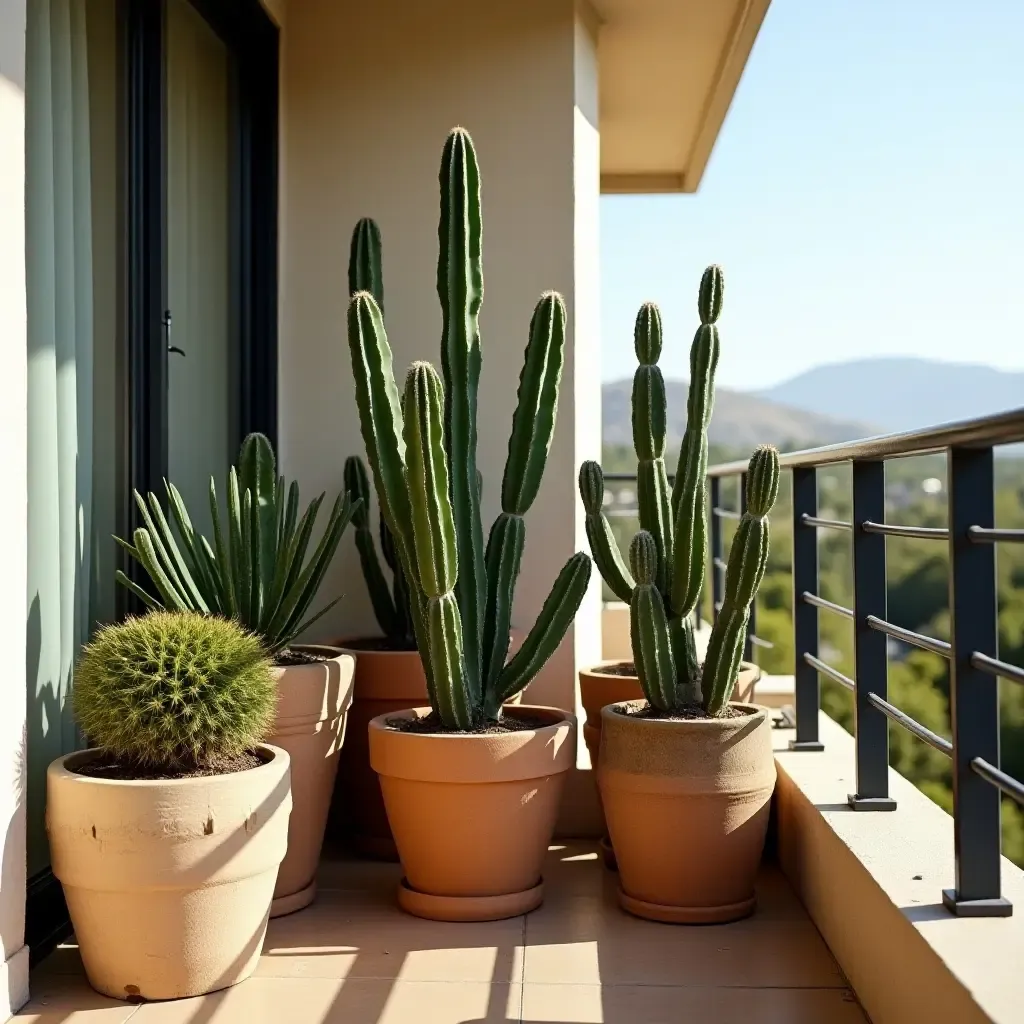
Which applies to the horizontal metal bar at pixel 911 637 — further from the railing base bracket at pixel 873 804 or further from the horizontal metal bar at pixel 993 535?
the railing base bracket at pixel 873 804

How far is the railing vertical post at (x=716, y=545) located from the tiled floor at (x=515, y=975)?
1.66 m

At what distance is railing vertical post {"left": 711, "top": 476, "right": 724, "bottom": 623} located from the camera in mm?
4363

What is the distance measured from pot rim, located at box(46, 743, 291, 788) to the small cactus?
0.05 metres

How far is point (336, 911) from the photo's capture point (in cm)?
279

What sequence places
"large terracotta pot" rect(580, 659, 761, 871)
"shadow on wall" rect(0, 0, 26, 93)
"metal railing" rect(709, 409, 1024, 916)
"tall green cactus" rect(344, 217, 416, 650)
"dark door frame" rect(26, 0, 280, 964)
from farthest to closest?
"tall green cactus" rect(344, 217, 416, 650)
"large terracotta pot" rect(580, 659, 761, 871)
"dark door frame" rect(26, 0, 280, 964)
"shadow on wall" rect(0, 0, 26, 93)
"metal railing" rect(709, 409, 1024, 916)

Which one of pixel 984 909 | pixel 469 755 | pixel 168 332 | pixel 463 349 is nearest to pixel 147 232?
pixel 168 332

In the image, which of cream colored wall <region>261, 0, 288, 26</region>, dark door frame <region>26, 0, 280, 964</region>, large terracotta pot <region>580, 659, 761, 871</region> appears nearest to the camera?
dark door frame <region>26, 0, 280, 964</region>

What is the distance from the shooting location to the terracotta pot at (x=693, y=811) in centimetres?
265

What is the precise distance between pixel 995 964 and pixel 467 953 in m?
1.14

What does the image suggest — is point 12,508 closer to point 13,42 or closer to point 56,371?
point 56,371

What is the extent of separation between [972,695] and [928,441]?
0.41 m

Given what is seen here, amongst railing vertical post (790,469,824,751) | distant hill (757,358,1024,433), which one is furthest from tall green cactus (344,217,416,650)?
distant hill (757,358,1024,433)

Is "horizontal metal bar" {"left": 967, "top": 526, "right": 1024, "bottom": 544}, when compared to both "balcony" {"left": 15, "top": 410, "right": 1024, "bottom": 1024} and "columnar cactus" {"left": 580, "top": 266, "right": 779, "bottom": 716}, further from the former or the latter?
"columnar cactus" {"left": 580, "top": 266, "right": 779, "bottom": 716}

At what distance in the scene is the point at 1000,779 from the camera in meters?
1.80
